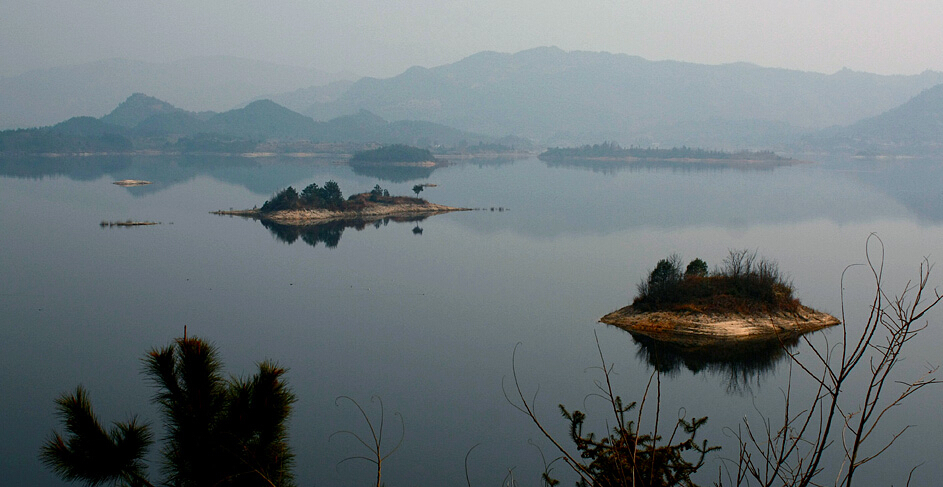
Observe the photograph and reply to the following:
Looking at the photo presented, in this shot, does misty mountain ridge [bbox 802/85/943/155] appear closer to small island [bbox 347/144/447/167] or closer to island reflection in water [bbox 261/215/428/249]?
small island [bbox 347/144/447/167]

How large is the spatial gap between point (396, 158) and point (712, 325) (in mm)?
105552

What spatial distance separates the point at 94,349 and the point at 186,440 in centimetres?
1751

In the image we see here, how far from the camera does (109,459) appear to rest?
17.0 feet

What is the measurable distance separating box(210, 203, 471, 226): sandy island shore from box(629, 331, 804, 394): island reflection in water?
1247 inches

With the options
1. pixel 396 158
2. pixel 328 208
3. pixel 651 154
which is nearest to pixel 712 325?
pixel 328 208

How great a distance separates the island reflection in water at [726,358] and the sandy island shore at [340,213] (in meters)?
31.7

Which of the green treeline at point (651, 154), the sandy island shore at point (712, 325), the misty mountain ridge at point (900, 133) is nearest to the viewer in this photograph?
the sandy island shore at point (712, 325)

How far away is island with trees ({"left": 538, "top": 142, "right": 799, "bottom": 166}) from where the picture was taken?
455 feet

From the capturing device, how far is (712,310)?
2275cm

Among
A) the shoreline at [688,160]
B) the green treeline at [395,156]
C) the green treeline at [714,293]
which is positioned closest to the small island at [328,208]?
the green treeline at [714,293]

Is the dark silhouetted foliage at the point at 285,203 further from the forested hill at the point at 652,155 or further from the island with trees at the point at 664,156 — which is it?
the forested hill at the point at 652,155

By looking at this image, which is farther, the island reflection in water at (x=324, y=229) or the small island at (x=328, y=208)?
the small island at (x=328, y=208)

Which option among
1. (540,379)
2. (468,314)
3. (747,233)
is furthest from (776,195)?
(540,379)

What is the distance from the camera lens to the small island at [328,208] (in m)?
50.0
